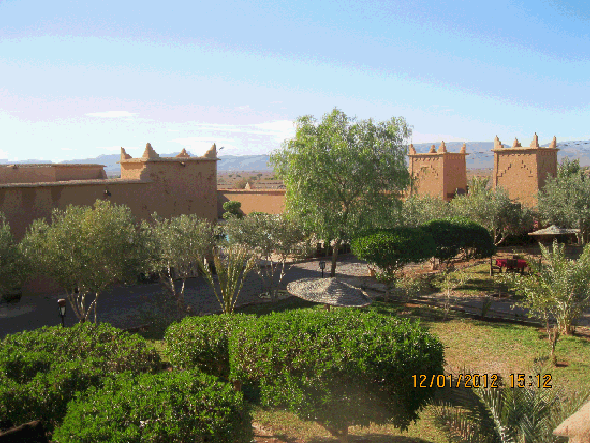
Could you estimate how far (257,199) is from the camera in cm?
3509

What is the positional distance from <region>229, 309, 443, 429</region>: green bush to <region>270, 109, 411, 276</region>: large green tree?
418 inches

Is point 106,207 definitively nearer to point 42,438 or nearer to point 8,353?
point 8,353

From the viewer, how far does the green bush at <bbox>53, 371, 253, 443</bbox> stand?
4844 mm

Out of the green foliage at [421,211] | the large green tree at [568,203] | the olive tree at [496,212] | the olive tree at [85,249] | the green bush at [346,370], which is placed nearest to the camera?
the green bush at [346,370]

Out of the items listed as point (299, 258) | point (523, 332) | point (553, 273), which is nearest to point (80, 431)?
point (553, 273)

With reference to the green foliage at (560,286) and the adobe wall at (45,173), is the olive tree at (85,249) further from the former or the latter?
the green foliage at (560,286)

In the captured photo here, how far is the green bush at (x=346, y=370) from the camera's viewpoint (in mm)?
6328

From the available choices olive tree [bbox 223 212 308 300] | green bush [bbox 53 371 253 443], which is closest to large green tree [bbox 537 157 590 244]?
Answer: olive tree [bbox 223 212 308 300]

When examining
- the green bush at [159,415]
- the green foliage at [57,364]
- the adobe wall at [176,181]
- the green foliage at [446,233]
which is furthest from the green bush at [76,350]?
the green foliage at [446,233]

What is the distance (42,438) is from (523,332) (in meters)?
11.8

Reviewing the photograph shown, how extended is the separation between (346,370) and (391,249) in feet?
31.5

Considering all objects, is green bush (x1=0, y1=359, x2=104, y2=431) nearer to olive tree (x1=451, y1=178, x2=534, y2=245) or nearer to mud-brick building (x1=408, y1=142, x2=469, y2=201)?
olive tree (x1=451, y1=178, x2=534, y2=245)

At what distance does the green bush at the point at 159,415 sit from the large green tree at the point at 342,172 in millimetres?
12087

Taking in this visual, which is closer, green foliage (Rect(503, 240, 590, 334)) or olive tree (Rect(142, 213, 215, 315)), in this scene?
green foliage (Rect(503, 240, 590, 334))
